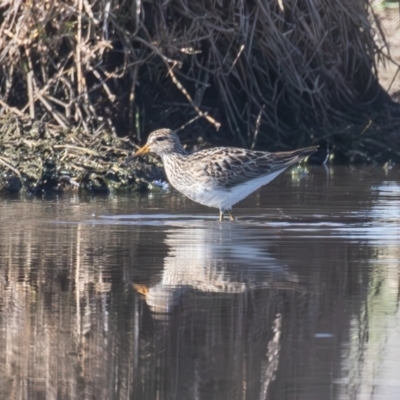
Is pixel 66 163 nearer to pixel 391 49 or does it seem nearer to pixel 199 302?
pixel 199 302

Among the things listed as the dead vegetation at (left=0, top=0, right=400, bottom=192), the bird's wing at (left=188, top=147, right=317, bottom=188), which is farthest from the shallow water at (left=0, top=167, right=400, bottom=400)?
the dead vegetation at (left=0, top=0, right=400, bottom=192)

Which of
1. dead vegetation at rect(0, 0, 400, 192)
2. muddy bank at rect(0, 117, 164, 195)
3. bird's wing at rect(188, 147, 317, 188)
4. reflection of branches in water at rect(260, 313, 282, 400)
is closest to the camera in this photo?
reflection of branches in water at rect(260, 313, 282, 400)

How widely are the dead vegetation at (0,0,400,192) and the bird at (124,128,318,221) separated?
1.86 metres

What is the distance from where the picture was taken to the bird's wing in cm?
962

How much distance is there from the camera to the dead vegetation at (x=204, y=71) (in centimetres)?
1220

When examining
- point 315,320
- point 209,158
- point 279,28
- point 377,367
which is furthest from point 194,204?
point 377,367

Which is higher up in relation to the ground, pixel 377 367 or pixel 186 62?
pixel 186 62

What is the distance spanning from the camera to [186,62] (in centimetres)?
1323

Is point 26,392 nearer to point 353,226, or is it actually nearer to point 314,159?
point 353,226

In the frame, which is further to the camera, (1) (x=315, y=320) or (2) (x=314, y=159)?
(2) (x=314, y=159)

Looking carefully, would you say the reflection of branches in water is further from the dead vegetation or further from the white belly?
the dead vegetation

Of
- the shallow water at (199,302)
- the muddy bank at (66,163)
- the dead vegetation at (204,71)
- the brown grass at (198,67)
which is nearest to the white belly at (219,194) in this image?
the shallow water at (199,302)

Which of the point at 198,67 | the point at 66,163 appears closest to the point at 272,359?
the point at 66,163

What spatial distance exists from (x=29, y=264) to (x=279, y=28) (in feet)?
23.1
